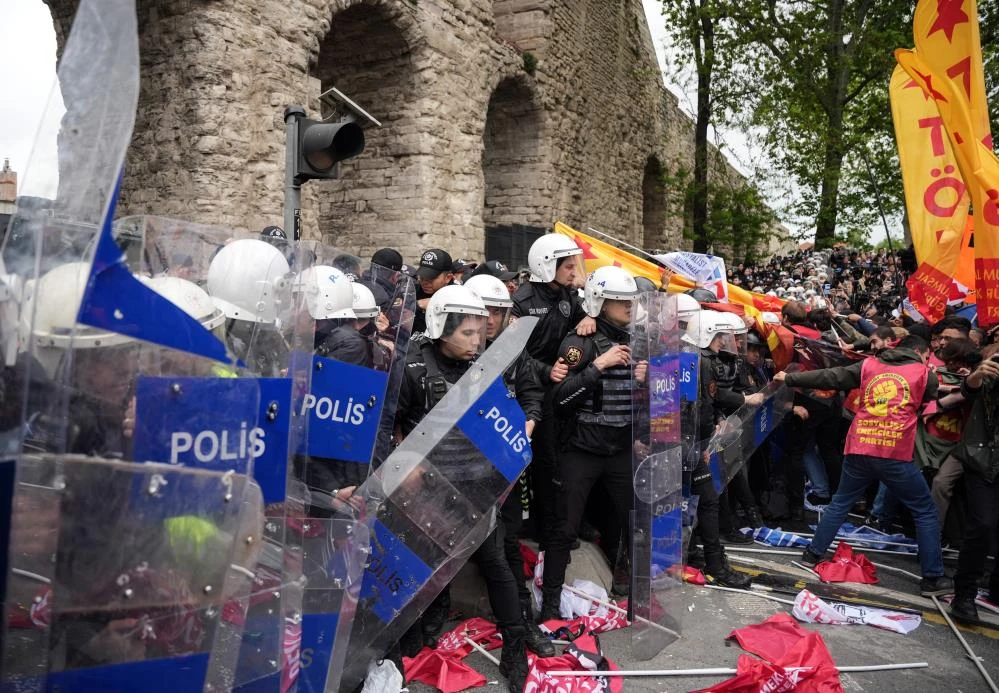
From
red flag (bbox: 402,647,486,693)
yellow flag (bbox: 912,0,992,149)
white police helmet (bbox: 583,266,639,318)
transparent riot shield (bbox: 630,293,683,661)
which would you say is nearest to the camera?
red flag (bbox: 402,647,486,693)

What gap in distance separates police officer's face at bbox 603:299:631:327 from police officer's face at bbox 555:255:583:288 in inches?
35.9

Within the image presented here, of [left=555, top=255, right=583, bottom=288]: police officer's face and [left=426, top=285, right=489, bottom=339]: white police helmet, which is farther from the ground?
[left=555, top=255, right=583, bottom=288]: police officer's face

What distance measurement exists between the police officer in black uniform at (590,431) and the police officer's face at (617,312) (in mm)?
18

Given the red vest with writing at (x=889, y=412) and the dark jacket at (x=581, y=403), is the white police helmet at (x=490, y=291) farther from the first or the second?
the red vest with writing at (x=889, y=412)

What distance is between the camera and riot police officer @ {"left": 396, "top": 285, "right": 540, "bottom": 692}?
3766mm

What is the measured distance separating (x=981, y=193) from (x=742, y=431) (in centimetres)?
236

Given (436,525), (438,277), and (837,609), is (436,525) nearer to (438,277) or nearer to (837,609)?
(837,609)

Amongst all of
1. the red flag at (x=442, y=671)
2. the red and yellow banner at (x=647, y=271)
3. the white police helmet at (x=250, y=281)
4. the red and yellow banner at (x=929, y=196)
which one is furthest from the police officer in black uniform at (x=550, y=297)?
the red and yellow banner at (x=929, y=196)

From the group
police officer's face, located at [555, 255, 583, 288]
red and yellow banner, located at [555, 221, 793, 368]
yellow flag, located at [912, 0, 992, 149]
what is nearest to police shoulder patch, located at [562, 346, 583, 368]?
police officer's face, located at [555, 255, 583, 288]

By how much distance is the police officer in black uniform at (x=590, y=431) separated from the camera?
14.6 feet

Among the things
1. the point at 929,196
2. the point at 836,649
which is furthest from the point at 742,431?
the point at 929,196

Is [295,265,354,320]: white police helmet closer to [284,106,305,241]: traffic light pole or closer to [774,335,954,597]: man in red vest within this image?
[284,106,305,241]: traffic light pole

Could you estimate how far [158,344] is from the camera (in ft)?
5.22

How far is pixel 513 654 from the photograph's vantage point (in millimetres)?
3799
